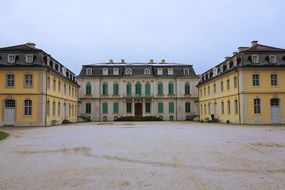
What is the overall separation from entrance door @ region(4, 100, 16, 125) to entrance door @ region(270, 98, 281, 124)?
25.3 metres

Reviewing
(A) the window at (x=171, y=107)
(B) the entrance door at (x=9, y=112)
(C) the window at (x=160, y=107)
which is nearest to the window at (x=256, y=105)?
(A) the window at (x=171, y=107)

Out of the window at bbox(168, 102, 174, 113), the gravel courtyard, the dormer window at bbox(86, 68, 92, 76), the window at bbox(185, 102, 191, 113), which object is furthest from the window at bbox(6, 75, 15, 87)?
the window at bbox(185, 102, 191, 113)

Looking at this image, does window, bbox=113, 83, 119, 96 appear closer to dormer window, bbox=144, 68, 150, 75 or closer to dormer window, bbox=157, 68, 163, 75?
dormer window, bbox=144, 68, 150, 75

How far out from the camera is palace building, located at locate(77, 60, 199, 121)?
4938 cm

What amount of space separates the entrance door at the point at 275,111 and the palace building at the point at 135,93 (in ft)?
67.2

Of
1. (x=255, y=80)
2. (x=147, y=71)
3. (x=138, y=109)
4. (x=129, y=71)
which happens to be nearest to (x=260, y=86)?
(x=255, y=80)

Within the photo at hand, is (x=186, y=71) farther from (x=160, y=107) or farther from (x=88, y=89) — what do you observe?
(x=88, y=89)

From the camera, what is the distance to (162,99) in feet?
164

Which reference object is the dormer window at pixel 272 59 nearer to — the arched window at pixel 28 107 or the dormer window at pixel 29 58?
the dormer window at pixel 29 58

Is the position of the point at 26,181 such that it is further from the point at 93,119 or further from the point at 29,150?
the point at 93,119

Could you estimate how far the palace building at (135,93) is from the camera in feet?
162

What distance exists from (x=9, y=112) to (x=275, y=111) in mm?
26132

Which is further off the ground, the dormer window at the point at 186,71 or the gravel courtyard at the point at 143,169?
the dormer window at the point at 186,71

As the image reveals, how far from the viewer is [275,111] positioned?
29.2 meters
